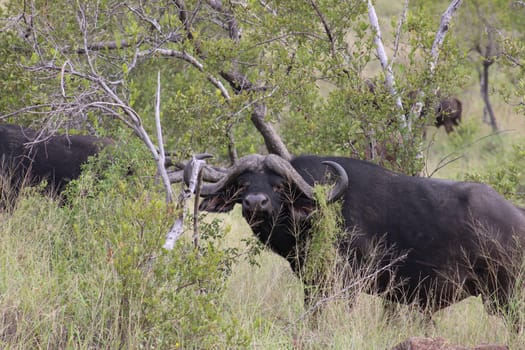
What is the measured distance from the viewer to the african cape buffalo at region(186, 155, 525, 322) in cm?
565

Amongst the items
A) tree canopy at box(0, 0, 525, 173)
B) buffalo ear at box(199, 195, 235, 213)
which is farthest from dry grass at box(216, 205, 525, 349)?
tree canopy at box(0, 0, 525, 173)

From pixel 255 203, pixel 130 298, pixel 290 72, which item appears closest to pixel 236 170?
pixel 255 203

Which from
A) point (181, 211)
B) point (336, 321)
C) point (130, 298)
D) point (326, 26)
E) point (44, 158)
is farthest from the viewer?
point (44, 158)

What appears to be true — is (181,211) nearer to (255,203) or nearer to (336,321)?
(255,203)

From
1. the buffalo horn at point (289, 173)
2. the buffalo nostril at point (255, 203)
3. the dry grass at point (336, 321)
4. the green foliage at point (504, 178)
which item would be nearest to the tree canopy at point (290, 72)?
the green foliage at point (504, 178)

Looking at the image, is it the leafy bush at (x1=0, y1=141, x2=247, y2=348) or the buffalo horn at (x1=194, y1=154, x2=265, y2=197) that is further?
the buffalo horn at (x1=194, y1=154, x2=265, y2=197)

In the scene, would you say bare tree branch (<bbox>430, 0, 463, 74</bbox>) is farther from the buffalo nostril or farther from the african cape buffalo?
the buffalo nostril

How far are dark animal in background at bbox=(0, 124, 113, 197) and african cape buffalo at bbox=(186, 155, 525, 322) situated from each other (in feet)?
7.19

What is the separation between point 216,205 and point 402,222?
1.43m

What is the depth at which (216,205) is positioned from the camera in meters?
6.25

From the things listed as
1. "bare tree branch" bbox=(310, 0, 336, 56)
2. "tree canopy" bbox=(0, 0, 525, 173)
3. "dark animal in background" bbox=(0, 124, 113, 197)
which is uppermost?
"bare tree branch" bbox=(310, 0, 336, 56)

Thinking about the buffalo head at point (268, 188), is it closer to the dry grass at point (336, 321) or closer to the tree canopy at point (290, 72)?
the dry grass at point (336, 321)

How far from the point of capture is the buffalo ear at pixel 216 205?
20.3 feet

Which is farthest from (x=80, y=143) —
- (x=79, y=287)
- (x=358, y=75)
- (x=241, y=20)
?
(x=79, y=287)
